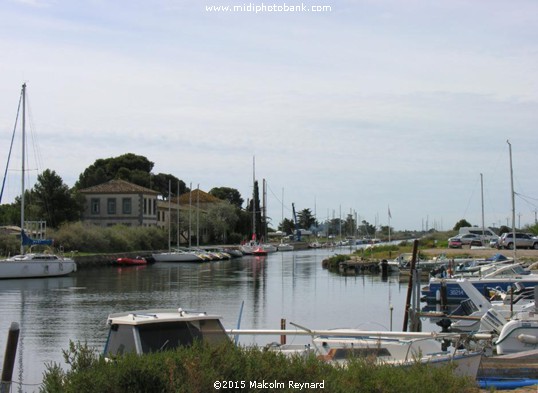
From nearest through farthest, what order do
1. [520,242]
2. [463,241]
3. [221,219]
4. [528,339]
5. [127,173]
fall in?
[528,339] < [520,242] < [463,241] < [221,219] < [127,173]

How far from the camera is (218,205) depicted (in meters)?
136

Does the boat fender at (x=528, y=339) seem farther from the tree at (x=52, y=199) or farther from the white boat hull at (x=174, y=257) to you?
the tree at (x=52, y=199)

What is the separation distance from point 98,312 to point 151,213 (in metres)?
72.2

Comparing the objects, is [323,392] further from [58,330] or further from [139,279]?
[139,279]

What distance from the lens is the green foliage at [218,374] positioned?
9.70 meters

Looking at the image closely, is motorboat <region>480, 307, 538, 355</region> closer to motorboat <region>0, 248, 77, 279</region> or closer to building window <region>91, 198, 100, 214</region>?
motorboat <region>0, 248, 77, 279</region>

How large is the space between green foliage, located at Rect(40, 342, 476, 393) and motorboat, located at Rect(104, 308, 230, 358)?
3.26m

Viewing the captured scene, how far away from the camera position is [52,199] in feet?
324

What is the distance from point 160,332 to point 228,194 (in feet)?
530

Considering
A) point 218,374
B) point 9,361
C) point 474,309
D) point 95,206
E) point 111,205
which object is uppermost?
point 111,205

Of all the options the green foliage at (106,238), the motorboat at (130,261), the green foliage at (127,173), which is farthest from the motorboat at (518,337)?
the green foliage at (127,173)

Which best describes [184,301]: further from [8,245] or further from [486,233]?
[486,233]

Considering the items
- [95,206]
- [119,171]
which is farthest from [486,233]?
[119,171]

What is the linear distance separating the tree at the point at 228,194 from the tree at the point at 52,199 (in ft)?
242
